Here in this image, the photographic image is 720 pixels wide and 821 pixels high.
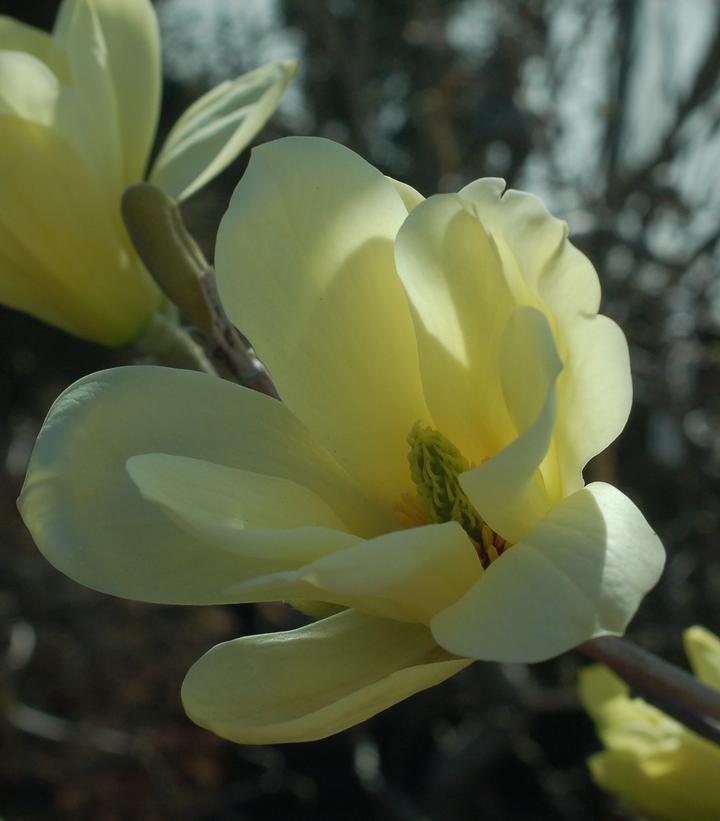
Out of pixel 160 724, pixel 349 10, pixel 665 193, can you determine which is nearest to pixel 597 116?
pixel 665 193

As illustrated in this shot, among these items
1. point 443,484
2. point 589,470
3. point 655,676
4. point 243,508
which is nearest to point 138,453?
point 243,508

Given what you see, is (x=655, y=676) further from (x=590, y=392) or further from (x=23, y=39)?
(x=23, y=39)

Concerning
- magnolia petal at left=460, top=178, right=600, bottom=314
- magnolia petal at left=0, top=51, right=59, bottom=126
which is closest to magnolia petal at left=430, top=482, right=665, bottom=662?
magnolia petal at left=460, top=178, right=600, bottom=314

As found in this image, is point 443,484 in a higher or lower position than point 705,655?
higher

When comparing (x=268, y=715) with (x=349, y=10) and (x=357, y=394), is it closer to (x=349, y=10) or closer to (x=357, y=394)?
(x=357, y=394)

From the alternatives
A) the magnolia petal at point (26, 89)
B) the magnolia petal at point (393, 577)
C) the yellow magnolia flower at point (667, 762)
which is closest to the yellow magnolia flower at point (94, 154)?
the magnolia petal at point (26, 89)
